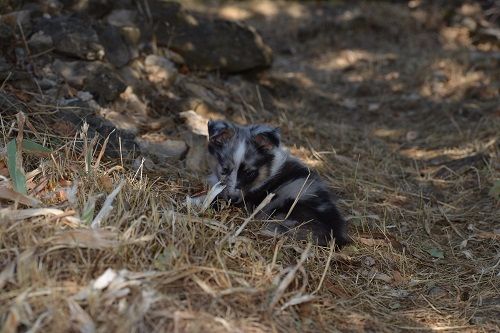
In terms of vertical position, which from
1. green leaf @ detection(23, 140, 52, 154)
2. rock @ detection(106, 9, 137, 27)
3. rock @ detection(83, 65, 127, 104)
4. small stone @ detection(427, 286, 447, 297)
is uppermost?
green leaf @ detection(23, 140, 52, 154)

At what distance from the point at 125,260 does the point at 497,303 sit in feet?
7.30

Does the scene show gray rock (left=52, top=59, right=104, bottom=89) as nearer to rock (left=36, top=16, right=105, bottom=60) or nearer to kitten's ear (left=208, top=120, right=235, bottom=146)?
rock (left=36, top=16, right=105, bottom=60)

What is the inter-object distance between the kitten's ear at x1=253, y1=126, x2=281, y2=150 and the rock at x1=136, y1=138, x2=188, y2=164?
3.17 ft

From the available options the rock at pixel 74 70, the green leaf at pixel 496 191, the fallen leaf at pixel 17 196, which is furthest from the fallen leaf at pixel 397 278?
the rock at pixel 74 70

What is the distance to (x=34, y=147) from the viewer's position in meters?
4.11

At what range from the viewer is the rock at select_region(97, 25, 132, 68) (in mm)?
6305

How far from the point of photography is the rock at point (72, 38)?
5953 mm

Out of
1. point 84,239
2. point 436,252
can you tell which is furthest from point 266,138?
point 84,239

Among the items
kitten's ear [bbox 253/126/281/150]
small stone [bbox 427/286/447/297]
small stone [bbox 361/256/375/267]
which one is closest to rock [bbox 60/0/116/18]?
kitten's ear [bbox 253/126/281/150]

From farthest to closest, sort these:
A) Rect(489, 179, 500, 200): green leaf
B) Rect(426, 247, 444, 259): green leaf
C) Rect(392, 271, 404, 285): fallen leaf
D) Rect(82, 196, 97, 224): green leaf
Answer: Rect(489, 179, 500, 200): green leaf, Rect(426, 247, 444, 259): green leaf, Rect(392, 271, 404, 285): fallen leaf, Rect(82, 196, 97, 224): green leaf

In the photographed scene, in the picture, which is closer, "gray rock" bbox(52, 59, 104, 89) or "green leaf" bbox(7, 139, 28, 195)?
"green leaf" bbox(7, 139, 28, 195)

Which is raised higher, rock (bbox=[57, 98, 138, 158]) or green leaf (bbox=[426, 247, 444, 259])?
rock (bbox=[57, 98, 138, 158])

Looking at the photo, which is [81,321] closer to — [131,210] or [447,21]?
[131,210]

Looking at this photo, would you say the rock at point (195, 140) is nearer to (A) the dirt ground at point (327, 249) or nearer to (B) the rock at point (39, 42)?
(A) the dirt ground at point (327, 249)
